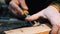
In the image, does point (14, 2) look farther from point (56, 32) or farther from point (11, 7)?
point (56, 32)

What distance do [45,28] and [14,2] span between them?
1.25 ft

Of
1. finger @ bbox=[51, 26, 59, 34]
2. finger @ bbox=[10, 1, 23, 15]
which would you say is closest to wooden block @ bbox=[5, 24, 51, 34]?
finger @ bbox=[51, 26, 59, 34]

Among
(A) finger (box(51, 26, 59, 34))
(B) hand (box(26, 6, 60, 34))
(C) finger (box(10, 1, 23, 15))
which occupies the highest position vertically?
(C) finger (box(10, 1, 23, 15))

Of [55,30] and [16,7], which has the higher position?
[16,7]

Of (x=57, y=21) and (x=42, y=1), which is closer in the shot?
(x=57, y=21)

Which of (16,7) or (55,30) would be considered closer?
(55,30)

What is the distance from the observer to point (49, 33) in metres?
0.65

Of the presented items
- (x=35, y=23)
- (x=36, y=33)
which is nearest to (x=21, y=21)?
(x=35, y=23)

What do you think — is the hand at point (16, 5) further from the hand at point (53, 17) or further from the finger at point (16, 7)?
the hand at point (53, 17)

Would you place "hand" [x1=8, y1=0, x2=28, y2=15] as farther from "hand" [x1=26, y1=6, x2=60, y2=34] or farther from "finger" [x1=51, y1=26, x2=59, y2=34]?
"finger" [x1=51, y1=26, x2=59, y2=34]

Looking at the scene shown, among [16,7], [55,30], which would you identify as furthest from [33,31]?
[16,7]

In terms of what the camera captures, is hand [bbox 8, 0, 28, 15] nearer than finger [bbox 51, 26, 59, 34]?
No

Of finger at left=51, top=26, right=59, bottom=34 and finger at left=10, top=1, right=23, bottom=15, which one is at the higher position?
finger at left=10, top=1, right=23, bottom=15

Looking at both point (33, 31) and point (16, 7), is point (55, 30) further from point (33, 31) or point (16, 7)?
point (16, 7)
